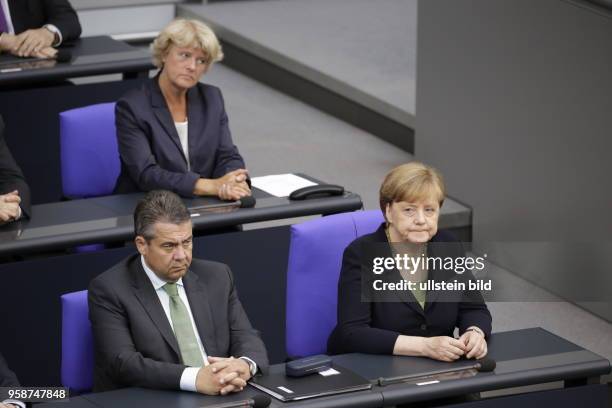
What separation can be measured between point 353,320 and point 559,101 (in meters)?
1.86

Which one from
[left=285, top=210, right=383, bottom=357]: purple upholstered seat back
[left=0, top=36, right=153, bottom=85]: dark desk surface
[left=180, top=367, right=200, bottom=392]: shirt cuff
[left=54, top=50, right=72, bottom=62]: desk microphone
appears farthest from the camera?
[left=54, top=50, right=72, bottom=62]: desk microphone

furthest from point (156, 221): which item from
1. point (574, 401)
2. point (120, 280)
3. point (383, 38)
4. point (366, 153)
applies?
point (383, 38)

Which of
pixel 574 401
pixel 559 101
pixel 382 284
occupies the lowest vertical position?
pixel 574 401

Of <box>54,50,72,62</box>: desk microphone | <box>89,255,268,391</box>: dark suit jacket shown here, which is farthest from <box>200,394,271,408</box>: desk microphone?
<box>54,50,72,62</box>: desk microphone

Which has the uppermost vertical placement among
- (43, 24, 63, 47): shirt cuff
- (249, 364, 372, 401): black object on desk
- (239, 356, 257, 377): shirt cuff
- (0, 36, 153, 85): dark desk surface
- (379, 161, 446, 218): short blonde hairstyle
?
(43, 24, 63, 47): shirt cuff

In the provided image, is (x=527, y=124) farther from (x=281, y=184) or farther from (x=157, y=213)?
(x=157, y=213)

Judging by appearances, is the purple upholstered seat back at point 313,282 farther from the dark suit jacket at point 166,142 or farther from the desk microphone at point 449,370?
the dark suit jacket at point 166,142

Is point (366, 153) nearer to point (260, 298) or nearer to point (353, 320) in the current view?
point (260, 298)

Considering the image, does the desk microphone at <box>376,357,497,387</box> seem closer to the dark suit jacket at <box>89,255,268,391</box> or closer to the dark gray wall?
the dark suit jacket at <box>89,255,268,391</box>

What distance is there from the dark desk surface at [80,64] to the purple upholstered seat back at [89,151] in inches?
32.3

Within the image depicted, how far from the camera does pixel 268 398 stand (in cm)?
339

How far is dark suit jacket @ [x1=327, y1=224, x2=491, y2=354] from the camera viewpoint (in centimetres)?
385

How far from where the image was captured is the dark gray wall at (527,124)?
5.17 m

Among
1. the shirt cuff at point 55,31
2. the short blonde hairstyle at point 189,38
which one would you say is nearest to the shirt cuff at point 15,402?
the short blonde hairstyle at point 189,38
